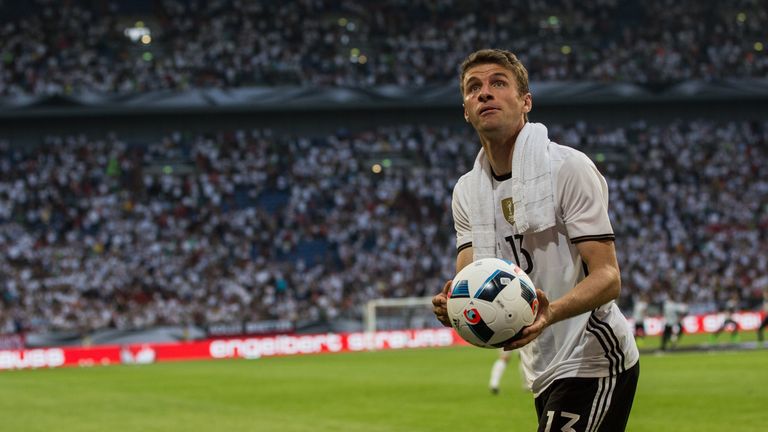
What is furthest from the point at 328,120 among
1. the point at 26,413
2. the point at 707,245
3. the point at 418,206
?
the point at 26,413

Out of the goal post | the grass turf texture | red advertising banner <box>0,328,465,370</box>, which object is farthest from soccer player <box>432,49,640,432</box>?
the goal post

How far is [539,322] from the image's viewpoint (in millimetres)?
4543

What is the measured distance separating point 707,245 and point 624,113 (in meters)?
11.0

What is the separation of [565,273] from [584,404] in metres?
0.60

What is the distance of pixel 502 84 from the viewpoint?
16.0 feet

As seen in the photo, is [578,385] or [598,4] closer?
[578,385]

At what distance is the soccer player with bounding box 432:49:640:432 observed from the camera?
15.7 ft

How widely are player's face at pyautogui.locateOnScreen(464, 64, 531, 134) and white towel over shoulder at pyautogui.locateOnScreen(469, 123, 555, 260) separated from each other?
13cm

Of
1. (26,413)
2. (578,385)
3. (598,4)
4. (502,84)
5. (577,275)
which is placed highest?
(598,4)

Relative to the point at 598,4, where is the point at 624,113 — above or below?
below

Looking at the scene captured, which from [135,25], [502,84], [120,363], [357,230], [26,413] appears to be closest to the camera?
[502,84]

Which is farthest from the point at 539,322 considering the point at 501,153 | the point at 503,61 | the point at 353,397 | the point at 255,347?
the point at 255,347

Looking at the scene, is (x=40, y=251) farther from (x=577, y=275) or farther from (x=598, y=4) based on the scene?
(x=577, y=275)

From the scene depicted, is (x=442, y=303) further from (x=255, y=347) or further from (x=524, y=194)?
(x=255, y=347)
